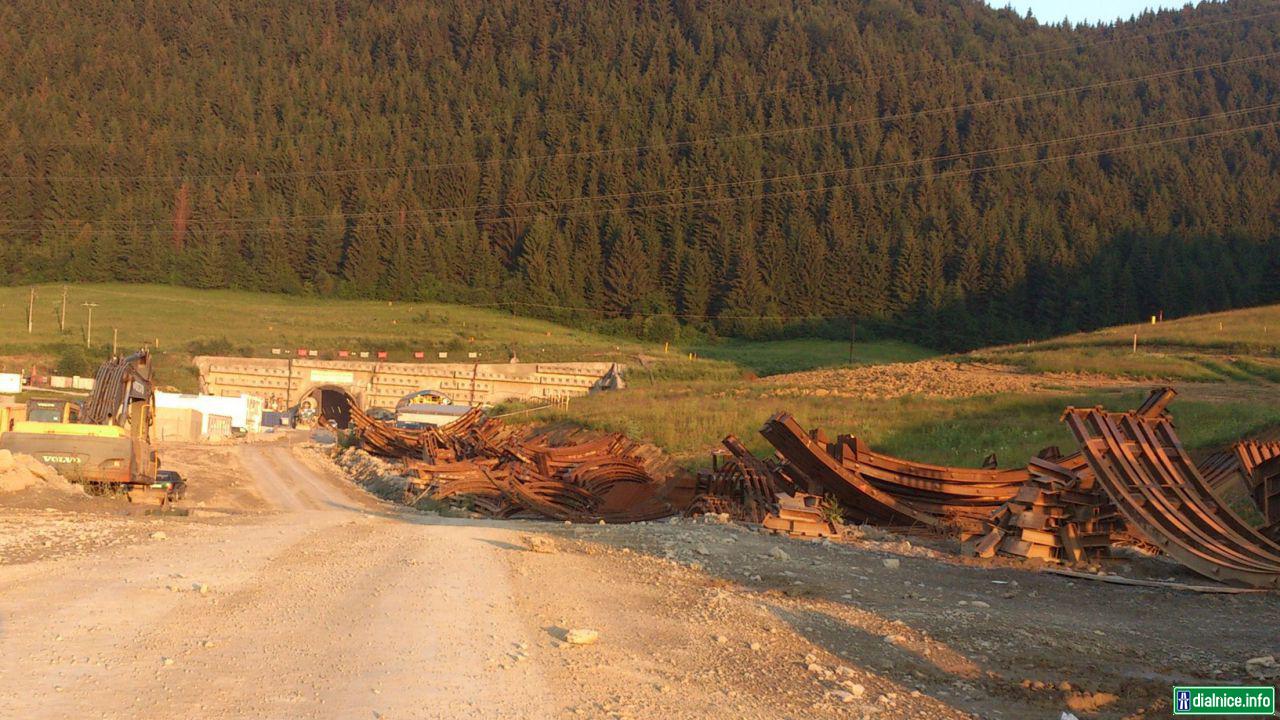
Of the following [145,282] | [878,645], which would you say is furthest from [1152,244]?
[878,645]

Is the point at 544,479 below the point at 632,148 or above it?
below

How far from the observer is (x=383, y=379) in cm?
7650

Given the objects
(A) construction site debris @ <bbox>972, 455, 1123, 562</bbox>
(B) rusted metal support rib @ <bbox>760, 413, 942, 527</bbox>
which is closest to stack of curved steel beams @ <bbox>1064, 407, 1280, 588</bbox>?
(A) construction site debris @ <bbox>972, 455, 1123, 562</bbox>

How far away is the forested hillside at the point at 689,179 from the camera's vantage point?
124 m

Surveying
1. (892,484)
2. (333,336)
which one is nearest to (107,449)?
(892,484)

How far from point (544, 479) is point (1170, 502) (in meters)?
14.3

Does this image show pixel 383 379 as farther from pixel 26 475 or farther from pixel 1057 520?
pixel 1057 520

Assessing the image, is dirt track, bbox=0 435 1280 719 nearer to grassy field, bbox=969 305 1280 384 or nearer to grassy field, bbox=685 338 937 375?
grassy field, bbox=969 305 1280 384

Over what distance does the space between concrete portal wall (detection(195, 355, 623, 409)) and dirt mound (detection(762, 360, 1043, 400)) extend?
2882 cm

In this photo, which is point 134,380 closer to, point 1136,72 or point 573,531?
point 573,531

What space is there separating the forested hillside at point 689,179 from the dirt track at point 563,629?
10614 cm

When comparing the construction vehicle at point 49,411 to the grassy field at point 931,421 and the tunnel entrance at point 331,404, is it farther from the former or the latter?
the tunnel entrance at point 331,404

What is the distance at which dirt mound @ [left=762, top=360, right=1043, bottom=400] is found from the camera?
38.2 meters

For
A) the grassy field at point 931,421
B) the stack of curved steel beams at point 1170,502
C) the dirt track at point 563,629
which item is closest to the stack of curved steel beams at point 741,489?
the dirt track at point 563,629
